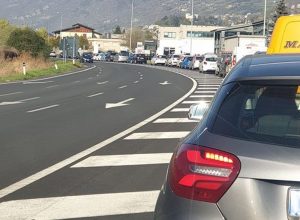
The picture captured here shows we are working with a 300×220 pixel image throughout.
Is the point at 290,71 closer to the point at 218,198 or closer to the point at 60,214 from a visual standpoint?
the point at 218,198

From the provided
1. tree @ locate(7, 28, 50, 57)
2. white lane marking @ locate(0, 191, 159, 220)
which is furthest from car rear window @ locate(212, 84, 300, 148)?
tree @ locate(7, 28, 50, 57)

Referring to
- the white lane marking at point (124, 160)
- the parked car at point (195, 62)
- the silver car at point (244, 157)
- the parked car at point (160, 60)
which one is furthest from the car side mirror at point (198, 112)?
the parked car at point (160, 60)

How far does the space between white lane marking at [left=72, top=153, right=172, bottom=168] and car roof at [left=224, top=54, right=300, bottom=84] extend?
4716 millimetres

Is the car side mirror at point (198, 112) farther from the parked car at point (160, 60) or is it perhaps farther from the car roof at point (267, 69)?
the parked car at point (160, 60)

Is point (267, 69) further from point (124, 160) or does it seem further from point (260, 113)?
point (124, 160)

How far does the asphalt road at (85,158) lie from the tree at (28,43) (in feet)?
119

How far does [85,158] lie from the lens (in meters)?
9.09

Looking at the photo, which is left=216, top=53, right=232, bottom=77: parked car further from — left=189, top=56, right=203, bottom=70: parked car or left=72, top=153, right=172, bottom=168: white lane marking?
left=72, top=153, right=172, bottom=168: white lane marking

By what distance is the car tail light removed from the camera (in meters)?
3.16

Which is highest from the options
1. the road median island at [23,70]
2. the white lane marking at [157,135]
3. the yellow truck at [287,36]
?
the yellow truck at [287,36]

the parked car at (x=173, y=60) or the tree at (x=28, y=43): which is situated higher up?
the tree at (x=28, y=43)

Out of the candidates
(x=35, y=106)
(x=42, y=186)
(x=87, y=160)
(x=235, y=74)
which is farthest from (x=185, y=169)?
(x=35, y=106)

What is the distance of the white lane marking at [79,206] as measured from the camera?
19.3ft

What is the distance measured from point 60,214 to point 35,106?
41.2 feet
